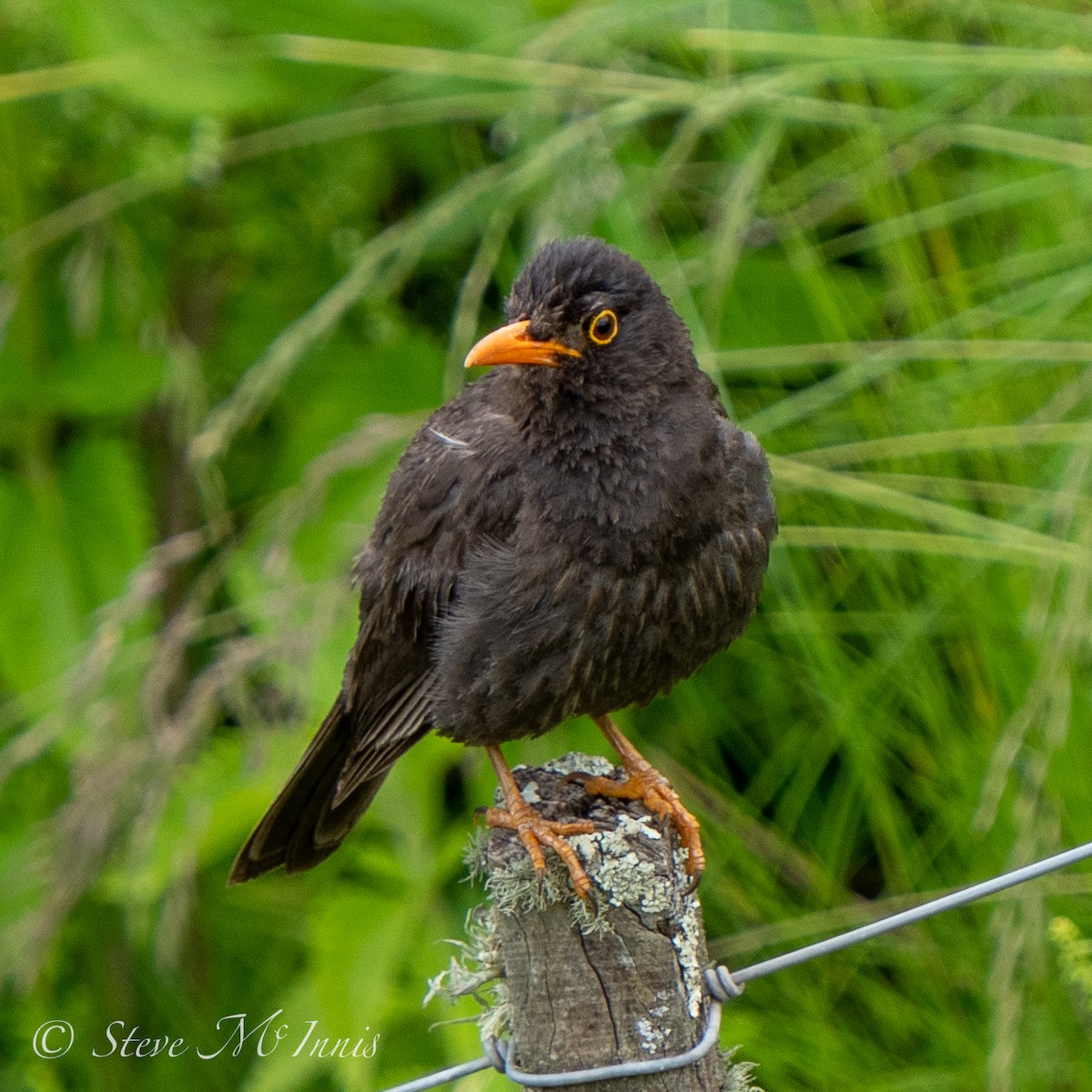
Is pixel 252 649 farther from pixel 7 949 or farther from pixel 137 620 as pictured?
pixel 7 949

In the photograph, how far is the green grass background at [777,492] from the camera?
11.3 feet

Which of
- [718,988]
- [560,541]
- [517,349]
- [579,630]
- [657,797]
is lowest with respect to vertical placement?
[718,988]

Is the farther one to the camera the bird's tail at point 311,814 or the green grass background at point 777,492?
the green grass background at point 777,492

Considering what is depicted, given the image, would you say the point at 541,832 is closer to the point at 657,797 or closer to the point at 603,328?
the point at 657,797

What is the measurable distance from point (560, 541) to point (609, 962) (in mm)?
868

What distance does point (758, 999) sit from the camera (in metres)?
3.70

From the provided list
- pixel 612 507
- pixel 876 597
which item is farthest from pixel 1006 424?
pixel 612 507

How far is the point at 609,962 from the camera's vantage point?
2242 mm

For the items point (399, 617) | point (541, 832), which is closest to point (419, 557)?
point (399, 617)

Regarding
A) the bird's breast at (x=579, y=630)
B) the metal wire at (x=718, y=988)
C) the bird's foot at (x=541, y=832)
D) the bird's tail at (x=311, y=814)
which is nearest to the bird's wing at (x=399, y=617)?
the bird's tail at (x=311, y=814)

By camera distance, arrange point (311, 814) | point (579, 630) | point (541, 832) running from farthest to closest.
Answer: point (311, 814) → point (579, 630) → point (541, 832)

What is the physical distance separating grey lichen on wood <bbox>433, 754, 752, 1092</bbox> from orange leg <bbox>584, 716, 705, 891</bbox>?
0.28 metres

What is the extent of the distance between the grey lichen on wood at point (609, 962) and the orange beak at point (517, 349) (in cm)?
98

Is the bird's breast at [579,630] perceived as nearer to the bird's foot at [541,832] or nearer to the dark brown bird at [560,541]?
the dark brown bird at [560,541]
